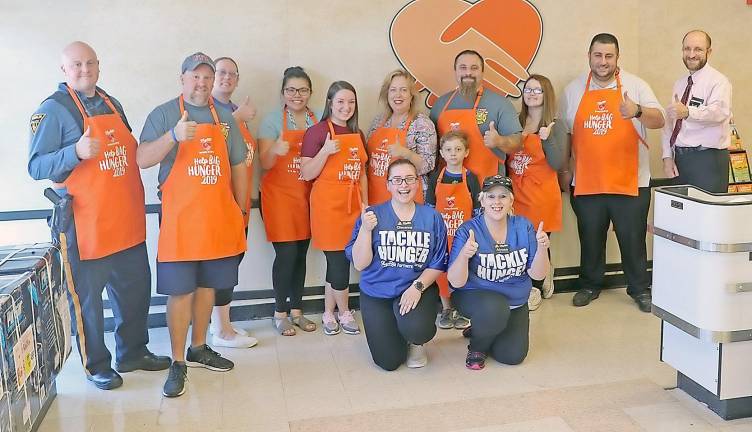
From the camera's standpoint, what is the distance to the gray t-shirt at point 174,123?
337 centimetres

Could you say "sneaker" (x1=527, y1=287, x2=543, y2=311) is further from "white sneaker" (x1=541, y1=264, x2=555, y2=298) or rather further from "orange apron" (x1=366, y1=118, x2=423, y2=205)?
"orange apron" (x1=366, y1=118, x2=423, y2=205)

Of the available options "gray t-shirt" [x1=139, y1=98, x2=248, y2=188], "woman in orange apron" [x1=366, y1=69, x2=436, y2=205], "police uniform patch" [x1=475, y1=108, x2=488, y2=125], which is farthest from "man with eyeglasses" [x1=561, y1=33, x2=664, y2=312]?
"gray t-shirt" [x1=139, y1=98, x2=248, y2=188]

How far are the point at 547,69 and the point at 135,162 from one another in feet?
8.83

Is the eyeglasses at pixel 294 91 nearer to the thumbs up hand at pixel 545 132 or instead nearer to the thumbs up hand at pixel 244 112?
the thumbs up hand at pixel 244 112

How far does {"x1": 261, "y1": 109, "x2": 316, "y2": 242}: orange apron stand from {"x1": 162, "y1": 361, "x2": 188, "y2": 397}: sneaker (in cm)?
101

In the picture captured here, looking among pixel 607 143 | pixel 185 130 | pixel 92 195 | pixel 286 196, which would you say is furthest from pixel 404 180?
pixel 607 143

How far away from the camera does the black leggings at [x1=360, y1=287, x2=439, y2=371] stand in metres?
3.61

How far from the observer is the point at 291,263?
4293 mm

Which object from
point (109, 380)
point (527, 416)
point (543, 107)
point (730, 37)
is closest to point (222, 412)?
point (109, 380)

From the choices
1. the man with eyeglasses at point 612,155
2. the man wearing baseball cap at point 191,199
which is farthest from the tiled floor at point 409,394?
the man with eyeglasses at point 612,155

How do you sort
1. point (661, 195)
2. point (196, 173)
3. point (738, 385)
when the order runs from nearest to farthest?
point (738, 385), point (661, 195), point (196, 173)

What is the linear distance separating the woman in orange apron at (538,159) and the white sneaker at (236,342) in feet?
5.79

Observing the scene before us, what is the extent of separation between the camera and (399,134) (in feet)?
13.7

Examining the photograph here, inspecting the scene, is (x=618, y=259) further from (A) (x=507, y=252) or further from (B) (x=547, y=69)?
(A) (x=507, y=252)
